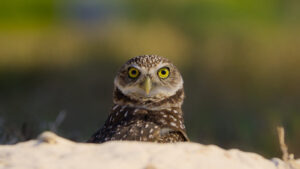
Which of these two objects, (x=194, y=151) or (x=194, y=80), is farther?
(x=194, y=80)

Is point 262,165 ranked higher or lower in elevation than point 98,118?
higher

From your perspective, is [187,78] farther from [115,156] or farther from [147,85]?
[115,156]

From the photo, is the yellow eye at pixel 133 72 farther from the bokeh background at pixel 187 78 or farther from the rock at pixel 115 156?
the rock at pixel 115 156

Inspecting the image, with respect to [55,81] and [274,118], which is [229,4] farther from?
[274,118]

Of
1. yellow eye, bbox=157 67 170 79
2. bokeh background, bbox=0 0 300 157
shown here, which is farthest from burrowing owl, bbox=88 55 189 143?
bokeh background, bbox=0 0 300 157

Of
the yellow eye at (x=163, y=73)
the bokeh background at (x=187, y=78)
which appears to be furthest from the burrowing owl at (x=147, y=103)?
the bokeh background at (x=187, y=78)

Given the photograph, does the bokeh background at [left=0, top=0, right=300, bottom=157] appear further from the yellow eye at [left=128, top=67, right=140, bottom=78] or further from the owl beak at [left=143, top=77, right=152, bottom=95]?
the owl beak at [left=143, top=77, right=152, bottom=95]

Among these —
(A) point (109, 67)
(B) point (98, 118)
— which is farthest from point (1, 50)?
(B) point (98, 118)
